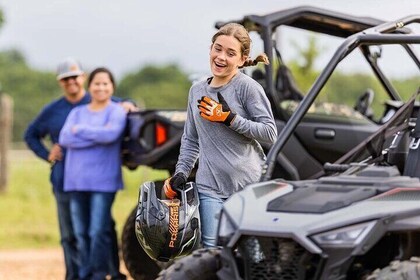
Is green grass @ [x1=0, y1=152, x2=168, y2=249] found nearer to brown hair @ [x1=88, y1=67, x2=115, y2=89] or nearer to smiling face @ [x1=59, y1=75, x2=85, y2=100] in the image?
smiling face @ [x1=59, y1=75, x2=85, y2=100]

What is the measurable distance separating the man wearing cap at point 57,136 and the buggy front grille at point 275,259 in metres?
4.49

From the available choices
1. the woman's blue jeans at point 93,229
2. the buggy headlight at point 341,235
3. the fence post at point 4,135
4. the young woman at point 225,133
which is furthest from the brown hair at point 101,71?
the fence post at point 4,135

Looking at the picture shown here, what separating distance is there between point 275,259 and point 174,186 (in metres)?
1.21

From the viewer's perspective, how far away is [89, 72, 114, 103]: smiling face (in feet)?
31.4

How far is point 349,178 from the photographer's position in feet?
17.9

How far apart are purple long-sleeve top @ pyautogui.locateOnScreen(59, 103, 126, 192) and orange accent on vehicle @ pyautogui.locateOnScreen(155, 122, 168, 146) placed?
36cm

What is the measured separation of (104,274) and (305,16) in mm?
2269

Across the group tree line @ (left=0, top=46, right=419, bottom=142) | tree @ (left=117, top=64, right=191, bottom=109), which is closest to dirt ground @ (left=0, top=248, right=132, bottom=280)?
tree line @ (left=0, top=46, right=419, bottom=142)

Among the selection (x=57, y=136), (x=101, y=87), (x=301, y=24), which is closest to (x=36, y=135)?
(x=57, y=136)

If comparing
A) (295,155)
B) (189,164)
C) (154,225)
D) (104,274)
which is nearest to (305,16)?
(295,155)

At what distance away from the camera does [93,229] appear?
31.3ft

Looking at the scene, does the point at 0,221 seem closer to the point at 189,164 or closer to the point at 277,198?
the point at 189,164

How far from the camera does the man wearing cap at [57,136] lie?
388 inches

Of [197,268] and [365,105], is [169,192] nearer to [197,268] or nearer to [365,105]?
[197,268]
